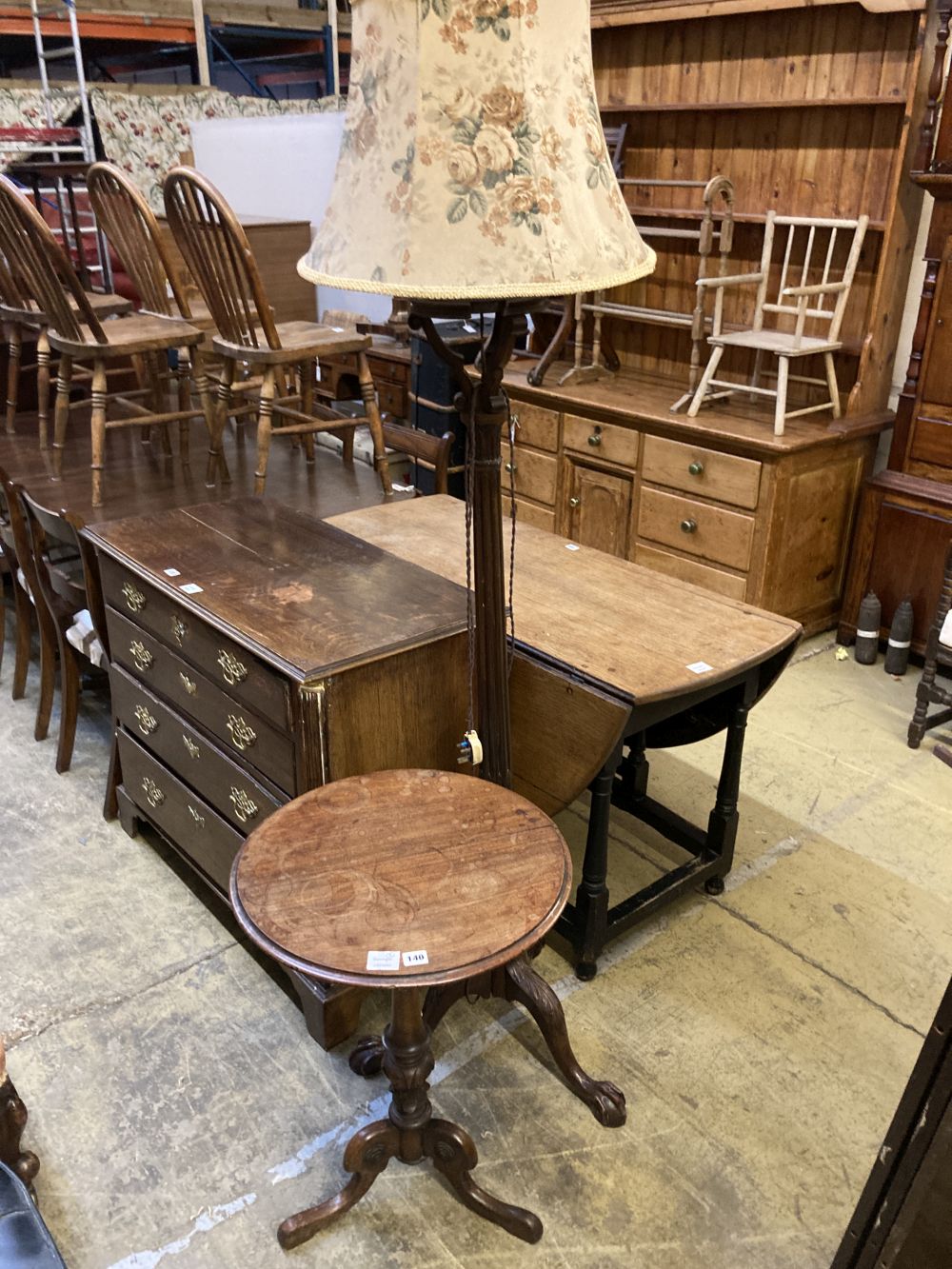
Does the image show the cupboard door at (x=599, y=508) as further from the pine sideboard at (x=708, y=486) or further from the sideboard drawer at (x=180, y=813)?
the sideboard drawer at (x=180, y=813)

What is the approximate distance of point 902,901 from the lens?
2275mm

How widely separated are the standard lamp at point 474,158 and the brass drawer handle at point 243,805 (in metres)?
1.04

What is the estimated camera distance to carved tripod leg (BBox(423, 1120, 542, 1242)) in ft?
4.99

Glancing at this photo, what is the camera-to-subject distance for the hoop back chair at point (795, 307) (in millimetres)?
3238

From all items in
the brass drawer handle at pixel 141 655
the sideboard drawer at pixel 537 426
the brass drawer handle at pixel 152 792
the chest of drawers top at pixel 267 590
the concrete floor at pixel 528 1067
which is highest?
the chest of drawers top at pixel 267 590

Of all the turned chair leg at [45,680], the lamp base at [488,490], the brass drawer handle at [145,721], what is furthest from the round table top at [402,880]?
the turned chair leg at [45,680]

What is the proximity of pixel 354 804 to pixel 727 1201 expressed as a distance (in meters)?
0.87

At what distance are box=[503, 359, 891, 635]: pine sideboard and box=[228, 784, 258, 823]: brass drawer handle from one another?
1460mm

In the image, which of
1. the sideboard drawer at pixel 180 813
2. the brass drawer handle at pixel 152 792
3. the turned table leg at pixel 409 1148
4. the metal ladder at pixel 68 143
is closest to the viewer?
the turned table leg at pixel 409 1148

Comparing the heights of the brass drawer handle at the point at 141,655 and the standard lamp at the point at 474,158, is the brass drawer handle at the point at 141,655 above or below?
below

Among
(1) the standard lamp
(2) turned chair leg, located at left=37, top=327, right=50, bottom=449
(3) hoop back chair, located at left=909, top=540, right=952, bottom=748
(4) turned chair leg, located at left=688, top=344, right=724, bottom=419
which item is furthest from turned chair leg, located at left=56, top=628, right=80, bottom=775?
(3) hoop back chair, located at left=909, top=540, right=952, bottom=748

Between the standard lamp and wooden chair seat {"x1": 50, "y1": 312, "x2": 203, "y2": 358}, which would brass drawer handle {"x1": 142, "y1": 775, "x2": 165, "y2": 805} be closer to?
wooden chair seat {"x1": 50, "y1": 312, "x2": 203, "y2": 358}

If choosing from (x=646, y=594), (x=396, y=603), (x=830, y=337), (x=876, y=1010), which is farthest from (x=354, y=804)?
(x=830, y=337)

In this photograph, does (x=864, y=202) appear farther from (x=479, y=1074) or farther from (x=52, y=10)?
(x=52, y=10)
